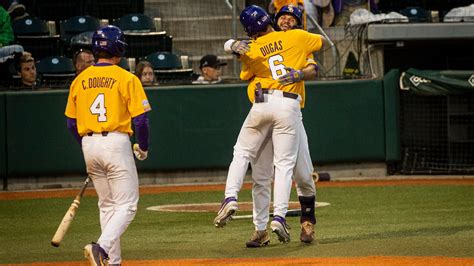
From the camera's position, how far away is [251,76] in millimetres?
9500

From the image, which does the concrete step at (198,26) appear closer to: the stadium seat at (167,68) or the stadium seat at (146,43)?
the stadium seat at (146,43)

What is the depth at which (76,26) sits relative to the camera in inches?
725

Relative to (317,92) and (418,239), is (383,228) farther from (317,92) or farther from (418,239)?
(317,92)

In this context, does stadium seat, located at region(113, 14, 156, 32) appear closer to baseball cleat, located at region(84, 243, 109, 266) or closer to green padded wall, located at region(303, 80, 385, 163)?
green padded wall, located at region(303, 80, 385, 163)

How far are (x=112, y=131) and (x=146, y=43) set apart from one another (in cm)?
1083

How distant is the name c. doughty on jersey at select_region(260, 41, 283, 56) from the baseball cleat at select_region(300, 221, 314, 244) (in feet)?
4.94

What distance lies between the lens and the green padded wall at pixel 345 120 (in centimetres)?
1664

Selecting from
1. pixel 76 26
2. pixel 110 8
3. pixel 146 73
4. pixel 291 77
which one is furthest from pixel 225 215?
pixel 110 8

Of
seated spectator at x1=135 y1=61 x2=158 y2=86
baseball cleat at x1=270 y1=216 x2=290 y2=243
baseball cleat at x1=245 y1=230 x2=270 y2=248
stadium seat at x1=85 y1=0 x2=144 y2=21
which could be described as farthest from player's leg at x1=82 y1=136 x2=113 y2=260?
stadium seat at x1=85 y1=0 x2=144 y2=21

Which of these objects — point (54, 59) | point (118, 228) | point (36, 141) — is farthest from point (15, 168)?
point (118, 228)

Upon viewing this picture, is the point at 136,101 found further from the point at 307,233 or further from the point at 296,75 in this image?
the point at 307,233

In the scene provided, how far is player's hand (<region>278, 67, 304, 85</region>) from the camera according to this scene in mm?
9117

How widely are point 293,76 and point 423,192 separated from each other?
19.2 ft

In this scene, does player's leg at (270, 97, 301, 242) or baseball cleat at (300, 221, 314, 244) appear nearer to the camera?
player's leg at (270, 97, 301, 242)
